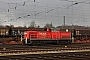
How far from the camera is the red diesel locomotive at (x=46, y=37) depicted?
3831 cm

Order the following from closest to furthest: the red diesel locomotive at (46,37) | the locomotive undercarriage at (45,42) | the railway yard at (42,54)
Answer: the railway yard at (42,54)
the locomotive undercarriage at (45,42)
the red diesel locomotive at (46,37)

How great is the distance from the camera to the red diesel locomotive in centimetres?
3831

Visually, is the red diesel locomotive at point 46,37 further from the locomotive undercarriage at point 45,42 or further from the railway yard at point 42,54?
the railway yard at point 42,54

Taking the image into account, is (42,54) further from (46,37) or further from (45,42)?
(46,37)

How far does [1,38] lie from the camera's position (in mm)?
50094

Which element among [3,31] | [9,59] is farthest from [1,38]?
[9,59]

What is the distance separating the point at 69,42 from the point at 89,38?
61.1 ft

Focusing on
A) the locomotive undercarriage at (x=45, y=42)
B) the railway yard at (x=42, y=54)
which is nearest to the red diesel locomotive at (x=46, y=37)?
the locomotive undercarriage at (x=45, y=42)

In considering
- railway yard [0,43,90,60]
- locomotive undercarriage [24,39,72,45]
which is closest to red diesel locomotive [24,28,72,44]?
locomotive undercarriage [24,39,72,45]

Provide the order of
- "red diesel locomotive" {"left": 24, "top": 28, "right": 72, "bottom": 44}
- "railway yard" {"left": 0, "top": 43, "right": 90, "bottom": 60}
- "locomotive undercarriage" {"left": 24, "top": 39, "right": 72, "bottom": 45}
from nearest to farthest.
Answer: "railway yard" {"left": 0, "top": 43, "right": 90, "bottom": 60} < "locomotive undercarriage" {"left": 24, "top": 39, "right": 72, "bottom": 45} < "red diesel locomotive" {"left": 24, "top": 28, "right": 72, "bottom": 44}

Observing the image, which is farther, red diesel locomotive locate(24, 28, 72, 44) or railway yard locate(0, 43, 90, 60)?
red diesel locomotive locate(24, 28, 72, 44)

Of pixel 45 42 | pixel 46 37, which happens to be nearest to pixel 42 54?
pixel 45 42

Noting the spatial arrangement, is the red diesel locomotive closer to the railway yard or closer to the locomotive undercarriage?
the locomotive undercarriage

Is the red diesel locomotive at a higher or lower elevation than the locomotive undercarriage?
higher
